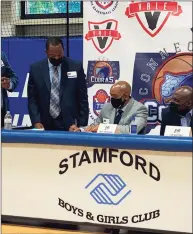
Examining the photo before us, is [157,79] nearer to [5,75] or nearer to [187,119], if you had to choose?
[187,119]

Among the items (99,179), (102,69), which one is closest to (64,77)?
(102,69)

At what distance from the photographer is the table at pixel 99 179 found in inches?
88.0

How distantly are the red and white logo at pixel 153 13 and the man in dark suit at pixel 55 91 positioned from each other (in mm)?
553

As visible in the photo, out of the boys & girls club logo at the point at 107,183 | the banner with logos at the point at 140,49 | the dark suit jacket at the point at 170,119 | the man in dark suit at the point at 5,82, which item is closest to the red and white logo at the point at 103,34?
the banner with logos at the point at 140,49

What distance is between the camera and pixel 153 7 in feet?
10.7

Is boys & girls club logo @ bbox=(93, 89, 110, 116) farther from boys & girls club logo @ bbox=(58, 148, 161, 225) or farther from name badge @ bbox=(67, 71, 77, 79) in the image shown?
boys & girls club logo @ bbox=(58, 148, 161, 225)

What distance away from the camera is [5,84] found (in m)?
3.24

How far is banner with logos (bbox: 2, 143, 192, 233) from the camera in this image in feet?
7.34

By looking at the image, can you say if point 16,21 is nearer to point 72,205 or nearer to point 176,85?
point 176,85

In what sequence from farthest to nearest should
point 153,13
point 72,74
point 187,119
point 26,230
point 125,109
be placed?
point 72,74 → point 153,13 → point 125,109 → point 187,119 → point 26,230

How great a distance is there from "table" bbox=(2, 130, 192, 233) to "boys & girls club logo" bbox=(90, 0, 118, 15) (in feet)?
4.45

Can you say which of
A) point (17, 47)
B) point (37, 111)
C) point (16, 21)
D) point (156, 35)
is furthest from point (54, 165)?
point (16, 21)

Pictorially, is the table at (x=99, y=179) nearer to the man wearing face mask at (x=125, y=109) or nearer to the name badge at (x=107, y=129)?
the name badge at (x=107, y=129)

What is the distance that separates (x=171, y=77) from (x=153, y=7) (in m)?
0.51
